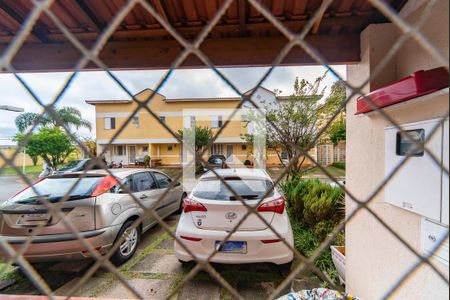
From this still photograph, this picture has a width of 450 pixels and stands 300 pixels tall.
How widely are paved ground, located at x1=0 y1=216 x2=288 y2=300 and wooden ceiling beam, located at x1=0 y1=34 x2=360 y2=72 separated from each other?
2.54 meters

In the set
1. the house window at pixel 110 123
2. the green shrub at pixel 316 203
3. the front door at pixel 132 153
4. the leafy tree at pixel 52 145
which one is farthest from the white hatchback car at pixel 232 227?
the front door at pixel 132 153

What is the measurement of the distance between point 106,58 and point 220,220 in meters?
2.21

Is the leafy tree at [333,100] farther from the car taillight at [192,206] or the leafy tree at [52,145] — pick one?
the leafy tree at [52,145]

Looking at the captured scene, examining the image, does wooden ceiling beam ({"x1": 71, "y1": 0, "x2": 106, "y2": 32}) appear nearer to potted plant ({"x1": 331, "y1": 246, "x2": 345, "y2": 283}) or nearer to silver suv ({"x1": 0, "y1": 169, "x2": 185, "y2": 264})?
silver suv ({"x1": 0, "y1": 169, "x2": 185, "y2": 264})

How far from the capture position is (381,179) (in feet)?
5.59

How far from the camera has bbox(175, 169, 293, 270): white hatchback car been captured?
8.57 ft

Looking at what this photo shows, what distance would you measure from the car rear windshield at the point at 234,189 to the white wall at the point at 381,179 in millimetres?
1150

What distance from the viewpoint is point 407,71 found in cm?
155

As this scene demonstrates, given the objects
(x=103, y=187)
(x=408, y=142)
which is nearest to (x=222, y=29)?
(x=408, y=142)

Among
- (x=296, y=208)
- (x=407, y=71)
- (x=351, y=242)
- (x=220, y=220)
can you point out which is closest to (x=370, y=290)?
(x=351, y=242)

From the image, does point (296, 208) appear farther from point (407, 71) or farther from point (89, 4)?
point (89, 4)

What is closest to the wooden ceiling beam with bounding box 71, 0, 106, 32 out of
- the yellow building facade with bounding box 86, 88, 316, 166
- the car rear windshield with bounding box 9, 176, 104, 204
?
the car rear windshield with bounding box 9, 176, 104, 204

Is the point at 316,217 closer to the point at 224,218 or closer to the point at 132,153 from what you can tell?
the point at 224,218

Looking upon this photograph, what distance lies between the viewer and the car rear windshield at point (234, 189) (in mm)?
2943
